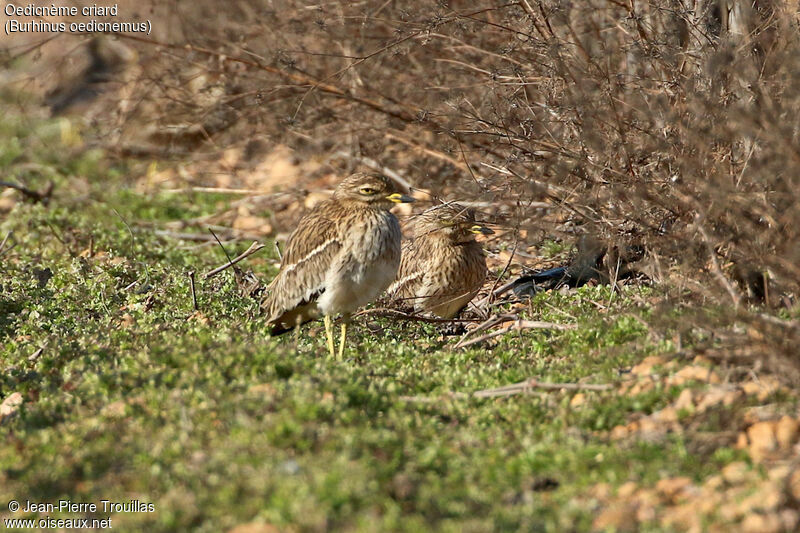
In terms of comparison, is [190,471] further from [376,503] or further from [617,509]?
[617,509]

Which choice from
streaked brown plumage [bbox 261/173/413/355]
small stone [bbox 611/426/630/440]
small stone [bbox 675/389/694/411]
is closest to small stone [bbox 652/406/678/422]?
small stone [bbox 675/389/694/411]

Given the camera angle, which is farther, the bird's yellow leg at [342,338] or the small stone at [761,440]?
the bird's yellow leg at [342,338]

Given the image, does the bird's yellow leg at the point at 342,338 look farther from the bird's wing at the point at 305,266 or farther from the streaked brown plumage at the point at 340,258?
the bird's wing at the point at 305,266

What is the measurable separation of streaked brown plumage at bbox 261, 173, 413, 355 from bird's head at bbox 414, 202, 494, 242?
3.80ft

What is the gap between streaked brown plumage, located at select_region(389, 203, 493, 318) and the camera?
8164 mm

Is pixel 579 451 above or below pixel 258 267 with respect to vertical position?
above

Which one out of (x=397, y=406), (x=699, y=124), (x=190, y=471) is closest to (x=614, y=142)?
(x=699, y=124)

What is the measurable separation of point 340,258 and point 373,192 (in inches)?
25.5

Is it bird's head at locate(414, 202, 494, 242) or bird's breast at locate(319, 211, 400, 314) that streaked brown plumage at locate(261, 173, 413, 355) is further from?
bird's head at locate(414, 202, 494, 242)

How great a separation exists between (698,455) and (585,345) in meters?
1.69

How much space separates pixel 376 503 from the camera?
12.7 feet

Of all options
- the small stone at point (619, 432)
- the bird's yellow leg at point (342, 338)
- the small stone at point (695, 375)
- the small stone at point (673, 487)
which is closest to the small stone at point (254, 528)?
the small stone at point (673, 487)

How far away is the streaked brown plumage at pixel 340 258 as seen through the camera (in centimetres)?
668

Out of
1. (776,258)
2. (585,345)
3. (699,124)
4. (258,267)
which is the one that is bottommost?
(258,267)
